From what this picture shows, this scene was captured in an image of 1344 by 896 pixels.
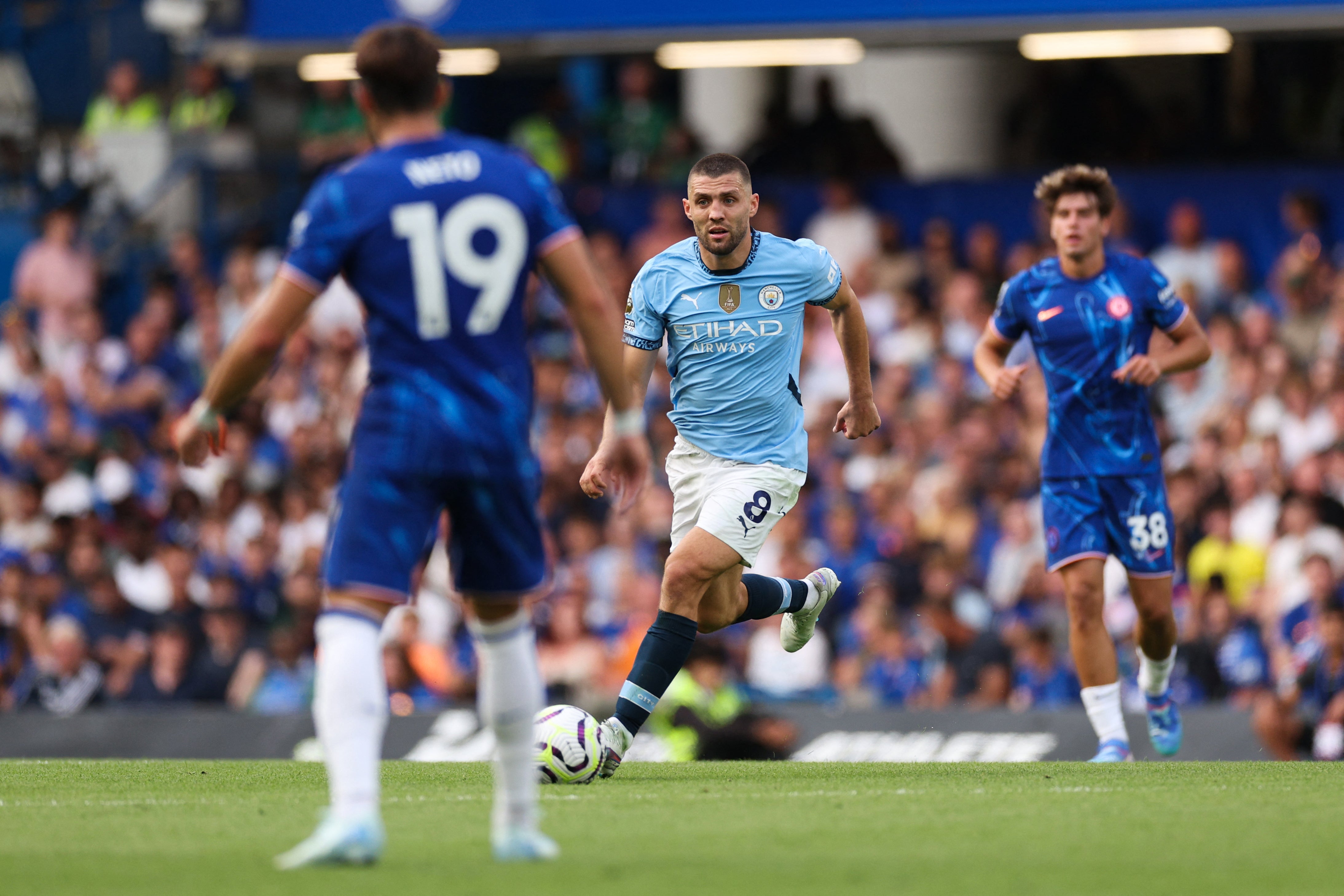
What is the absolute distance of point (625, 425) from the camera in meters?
5.78

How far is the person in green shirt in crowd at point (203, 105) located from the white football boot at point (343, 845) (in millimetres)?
16841

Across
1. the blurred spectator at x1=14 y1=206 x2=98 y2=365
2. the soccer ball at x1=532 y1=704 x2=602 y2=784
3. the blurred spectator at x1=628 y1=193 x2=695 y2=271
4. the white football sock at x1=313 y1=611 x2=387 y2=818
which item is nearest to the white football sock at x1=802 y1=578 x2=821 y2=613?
the soccer ball at x1=532 y1=704 x2=602 y2=784

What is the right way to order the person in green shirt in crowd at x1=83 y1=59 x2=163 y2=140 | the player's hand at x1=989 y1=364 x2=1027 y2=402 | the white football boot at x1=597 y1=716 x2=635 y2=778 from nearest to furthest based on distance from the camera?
1. the white football boot at x1=597 y1=716 x2=635 y2=778
2. the player's hand at x1=989 y1=364 x2=1027 y2=402
3. the person in green shirt in crowd at x1=83 y1=59 x2=163 y2=140

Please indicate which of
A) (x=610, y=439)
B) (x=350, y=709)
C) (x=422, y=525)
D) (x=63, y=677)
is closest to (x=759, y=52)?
(x=63, y=677)

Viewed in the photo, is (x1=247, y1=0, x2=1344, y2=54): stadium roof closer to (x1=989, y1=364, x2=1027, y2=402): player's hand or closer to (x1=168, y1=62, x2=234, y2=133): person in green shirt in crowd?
(x1=168, y1=62, x2=234, y2=133): person in green shirt in crowd

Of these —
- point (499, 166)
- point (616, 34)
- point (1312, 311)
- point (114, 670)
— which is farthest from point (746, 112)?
point (499, 166)

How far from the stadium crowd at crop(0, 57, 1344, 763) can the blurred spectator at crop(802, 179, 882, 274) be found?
38 mm

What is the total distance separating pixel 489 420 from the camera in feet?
18.3

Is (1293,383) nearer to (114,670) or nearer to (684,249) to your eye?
(684,249)

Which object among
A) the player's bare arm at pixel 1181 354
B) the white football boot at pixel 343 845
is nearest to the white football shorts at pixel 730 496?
the player's bare arm at pixel 1181 354

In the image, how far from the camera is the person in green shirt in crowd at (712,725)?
42.0ft

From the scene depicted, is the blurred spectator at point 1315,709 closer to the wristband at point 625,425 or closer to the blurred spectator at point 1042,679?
the blurred spectator at point 1042,679

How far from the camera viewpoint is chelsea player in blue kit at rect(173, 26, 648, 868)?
18.0 ft

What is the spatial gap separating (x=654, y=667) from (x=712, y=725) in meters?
4.60
